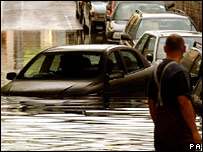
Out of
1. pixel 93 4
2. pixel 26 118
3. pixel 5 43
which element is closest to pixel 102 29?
pixel 93 4

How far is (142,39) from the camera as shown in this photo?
17469mm

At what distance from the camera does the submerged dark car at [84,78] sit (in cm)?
1182

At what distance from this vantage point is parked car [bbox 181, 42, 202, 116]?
10.5 meters

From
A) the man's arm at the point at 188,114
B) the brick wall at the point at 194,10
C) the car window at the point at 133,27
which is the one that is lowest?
the brick wall at the point at 194,10

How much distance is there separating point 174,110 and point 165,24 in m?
14.1

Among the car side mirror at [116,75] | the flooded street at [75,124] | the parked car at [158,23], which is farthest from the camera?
the parked car at [158,23]

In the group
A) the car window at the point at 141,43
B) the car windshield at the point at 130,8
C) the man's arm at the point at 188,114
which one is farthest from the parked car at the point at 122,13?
the man's arm at the point at 188,114

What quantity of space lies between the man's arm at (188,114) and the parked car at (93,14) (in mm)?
26583

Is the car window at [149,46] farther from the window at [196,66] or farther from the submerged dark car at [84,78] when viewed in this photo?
the window at [196,66]

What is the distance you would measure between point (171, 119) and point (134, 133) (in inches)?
146

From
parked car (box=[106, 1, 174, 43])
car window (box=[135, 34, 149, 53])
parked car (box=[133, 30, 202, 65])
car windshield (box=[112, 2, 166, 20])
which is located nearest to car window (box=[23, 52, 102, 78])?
parked car (box=[133, 30, 202, 65])

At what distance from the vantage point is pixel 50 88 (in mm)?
11781

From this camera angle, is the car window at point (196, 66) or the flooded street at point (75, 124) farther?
the car window at point (196, 66)

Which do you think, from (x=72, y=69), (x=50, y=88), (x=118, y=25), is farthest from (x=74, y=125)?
(x=118, y=25)
